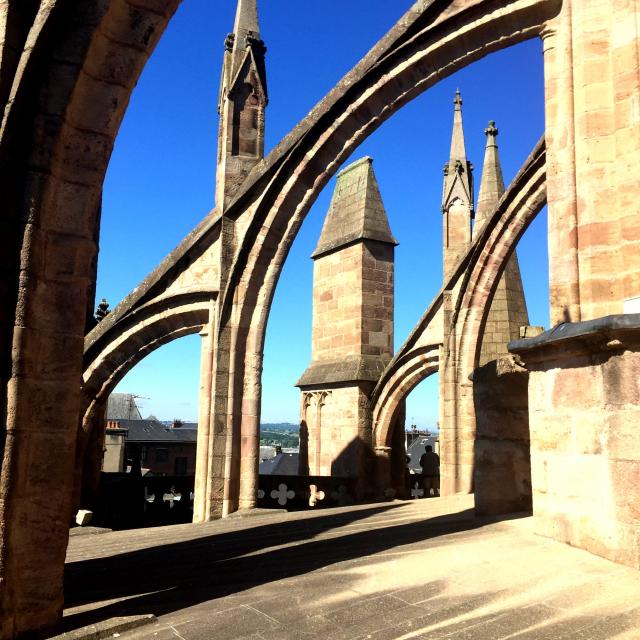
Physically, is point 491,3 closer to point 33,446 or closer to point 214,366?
point 214,366

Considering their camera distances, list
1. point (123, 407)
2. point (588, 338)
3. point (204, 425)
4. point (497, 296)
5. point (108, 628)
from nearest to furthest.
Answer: point (108, 628), point (588, 338), point (204, 425), point (497, 296), point (123, 407)

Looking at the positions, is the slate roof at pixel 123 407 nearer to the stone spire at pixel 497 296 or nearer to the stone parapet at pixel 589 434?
the stone spire at pixel 497 296

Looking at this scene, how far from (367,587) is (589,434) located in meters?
1.35

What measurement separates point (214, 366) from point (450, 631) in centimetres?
491

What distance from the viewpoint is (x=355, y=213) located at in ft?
40.8

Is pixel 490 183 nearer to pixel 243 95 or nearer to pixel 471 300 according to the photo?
pixel 471 300

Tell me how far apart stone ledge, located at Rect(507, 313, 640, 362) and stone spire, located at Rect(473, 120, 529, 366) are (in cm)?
809

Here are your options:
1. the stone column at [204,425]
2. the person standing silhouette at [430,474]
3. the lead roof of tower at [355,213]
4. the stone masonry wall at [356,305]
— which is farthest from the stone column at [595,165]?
the person standing silhouette at [430,474]

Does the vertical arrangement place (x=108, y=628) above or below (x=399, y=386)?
below

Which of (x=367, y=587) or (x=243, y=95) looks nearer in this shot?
(x=367, y=587)

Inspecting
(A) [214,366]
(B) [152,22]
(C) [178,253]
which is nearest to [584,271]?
(B) [152,22]

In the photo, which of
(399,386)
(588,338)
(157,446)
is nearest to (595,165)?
(588,338)

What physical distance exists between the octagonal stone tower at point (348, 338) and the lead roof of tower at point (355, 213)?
0.08 feet

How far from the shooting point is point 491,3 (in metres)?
5.52
